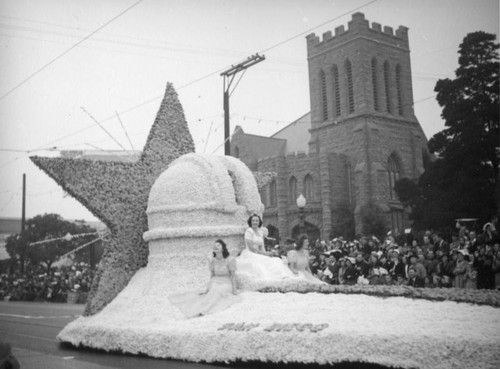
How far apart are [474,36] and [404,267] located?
20.8 feet

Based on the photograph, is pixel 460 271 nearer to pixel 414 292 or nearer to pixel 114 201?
pixel 414 292

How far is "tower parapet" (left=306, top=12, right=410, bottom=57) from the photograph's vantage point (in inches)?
1893

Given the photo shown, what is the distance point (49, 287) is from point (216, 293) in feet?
78.0

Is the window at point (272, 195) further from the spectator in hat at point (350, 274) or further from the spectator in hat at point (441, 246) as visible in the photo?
the spectator in hat at point (350, 274)

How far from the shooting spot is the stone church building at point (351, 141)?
47219 mm

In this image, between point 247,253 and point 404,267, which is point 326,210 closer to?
point 404,267

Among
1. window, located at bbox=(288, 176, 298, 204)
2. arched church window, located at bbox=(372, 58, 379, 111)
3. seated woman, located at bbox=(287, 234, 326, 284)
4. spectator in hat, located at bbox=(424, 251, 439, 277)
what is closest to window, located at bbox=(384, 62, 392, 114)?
arched church window, located at bbox=(372, 58, 379, 111)

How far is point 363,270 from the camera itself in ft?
47.2

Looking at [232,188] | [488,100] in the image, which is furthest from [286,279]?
[488,100]

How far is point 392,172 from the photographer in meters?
49.2

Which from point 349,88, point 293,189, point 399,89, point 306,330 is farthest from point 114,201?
point 399,89

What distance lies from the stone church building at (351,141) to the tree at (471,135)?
75.2 ft

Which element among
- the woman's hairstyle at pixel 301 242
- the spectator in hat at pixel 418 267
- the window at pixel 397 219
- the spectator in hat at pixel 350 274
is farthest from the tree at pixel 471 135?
the window at pixel 397 219

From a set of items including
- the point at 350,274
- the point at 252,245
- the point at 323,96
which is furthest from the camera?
the point at 323,96
